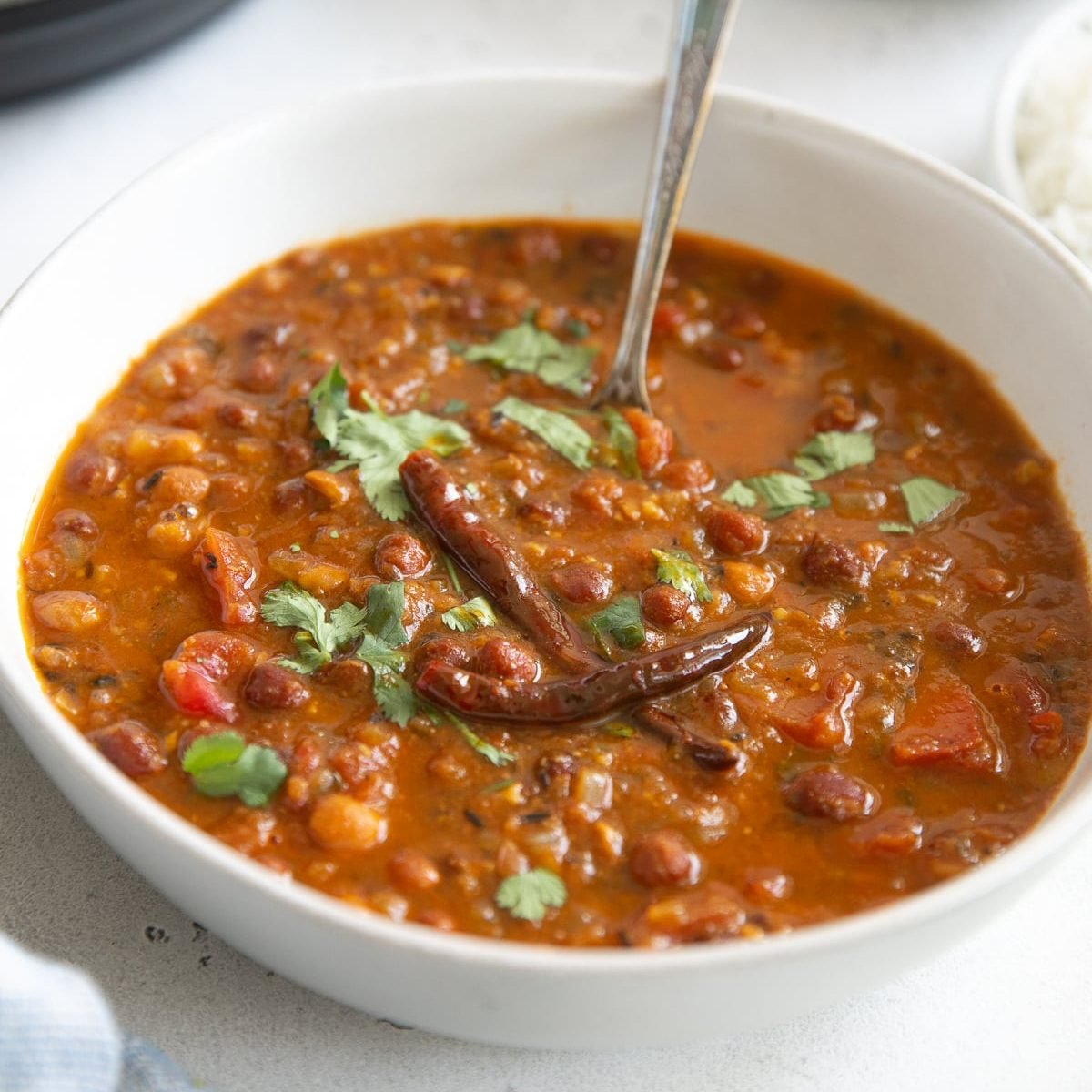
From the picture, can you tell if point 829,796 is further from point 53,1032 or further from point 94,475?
point 94,475

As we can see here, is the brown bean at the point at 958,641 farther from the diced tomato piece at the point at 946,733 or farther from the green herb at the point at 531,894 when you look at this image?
the green herb at the point at 531,894

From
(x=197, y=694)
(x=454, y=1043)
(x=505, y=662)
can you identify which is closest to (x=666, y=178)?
(x=505, y=662)

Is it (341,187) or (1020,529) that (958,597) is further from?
(341,187)

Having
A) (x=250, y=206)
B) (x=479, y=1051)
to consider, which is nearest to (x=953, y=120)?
(x=250, y=206)

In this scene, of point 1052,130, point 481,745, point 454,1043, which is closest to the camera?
point 454,1043

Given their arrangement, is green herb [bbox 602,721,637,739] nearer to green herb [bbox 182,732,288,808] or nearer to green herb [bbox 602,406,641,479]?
green herb [bbox 182,732,288,808]

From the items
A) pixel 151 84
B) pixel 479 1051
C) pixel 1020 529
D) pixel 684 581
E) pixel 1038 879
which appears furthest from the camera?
pixel 151 84

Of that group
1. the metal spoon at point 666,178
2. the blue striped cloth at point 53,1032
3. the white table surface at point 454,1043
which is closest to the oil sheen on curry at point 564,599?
the metal spoon at point 666,178
